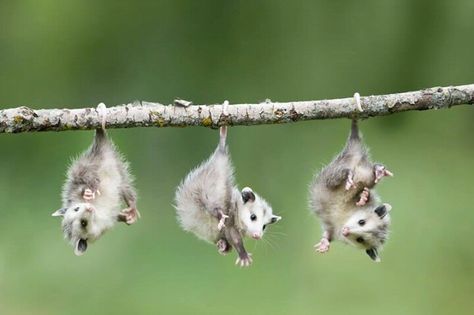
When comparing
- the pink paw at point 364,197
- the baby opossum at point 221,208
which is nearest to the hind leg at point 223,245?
the baby opossum at point 221,208

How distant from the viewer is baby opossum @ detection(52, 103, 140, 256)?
310cm

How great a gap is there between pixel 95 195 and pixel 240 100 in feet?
7.76

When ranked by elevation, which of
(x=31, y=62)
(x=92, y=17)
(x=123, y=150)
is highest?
(x=92, y=17)

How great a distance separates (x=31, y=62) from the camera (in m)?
5.36

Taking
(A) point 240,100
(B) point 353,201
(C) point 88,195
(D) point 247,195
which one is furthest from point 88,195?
(A) point 240,100

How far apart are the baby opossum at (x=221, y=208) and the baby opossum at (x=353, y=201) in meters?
0.25

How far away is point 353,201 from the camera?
10.7 feet

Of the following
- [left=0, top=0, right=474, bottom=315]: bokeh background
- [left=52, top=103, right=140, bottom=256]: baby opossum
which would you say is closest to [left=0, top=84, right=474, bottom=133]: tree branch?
[left=52, top=103, right=140, bottom=256]: baby opossum

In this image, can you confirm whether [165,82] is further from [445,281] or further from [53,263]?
[445,281]

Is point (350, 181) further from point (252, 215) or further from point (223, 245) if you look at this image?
point (223, 245)

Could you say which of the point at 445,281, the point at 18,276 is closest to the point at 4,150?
the point at 18,276

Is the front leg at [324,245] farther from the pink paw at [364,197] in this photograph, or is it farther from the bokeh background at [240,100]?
the bokeh background at [240,100]

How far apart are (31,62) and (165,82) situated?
910 millimetres

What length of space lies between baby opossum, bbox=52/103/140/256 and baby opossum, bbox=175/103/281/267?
9.1 inches
